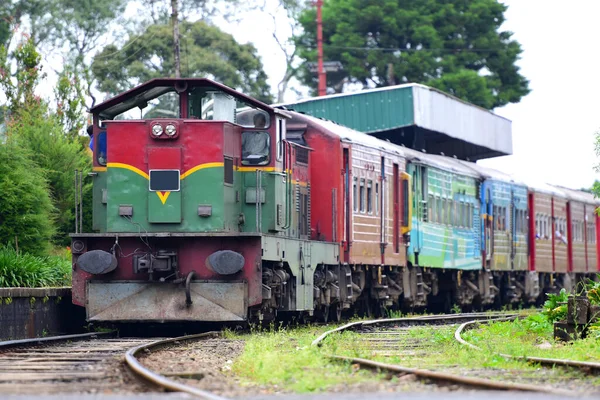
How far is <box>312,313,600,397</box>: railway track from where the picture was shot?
28.4 ft

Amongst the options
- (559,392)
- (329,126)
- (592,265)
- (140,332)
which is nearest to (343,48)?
(592,265)

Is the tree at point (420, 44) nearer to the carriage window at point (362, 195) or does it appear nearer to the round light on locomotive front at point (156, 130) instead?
the carriage window at point (362, 195)

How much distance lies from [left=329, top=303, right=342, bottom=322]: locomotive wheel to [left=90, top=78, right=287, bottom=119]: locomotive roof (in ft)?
15.6

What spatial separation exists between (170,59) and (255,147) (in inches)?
1488

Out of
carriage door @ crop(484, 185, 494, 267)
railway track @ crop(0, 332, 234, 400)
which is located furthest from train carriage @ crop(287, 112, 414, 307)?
carriage door @ crop(484, 185, 494, 267)

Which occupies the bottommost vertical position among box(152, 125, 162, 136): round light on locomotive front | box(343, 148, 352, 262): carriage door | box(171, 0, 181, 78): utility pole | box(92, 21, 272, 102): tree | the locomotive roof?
box(343, 148, 352, 262): carriage door

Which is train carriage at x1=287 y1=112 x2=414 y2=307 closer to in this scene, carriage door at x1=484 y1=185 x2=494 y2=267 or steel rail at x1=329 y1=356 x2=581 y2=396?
carriage door at x1=484 y1=185 x2=494 y2=267

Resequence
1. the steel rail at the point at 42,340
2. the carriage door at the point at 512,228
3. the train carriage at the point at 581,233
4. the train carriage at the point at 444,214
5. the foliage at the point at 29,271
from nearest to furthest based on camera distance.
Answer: the steel rail at the point at 42,340, the foliage at the point at 29,271, the train carriage at the point at 444,214, the carriage door at the point at 512,228, the train carriage at the point at 581,233

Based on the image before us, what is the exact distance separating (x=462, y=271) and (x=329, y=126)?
8.86 m

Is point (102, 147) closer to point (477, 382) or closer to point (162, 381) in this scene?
point (162, 381)

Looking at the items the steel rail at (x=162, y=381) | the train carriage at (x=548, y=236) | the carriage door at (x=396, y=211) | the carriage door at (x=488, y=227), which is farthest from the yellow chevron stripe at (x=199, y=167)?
the train carriage at (x=548, y=236)

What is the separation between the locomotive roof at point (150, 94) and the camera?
15.5 metres

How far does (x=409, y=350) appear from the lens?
→ 13133 mm

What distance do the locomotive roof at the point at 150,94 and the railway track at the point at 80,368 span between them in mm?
3185
